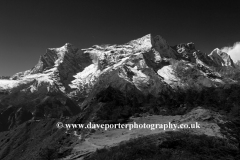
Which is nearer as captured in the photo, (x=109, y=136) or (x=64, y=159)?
(x=64, y=159)

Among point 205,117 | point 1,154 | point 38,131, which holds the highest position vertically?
point 205,117

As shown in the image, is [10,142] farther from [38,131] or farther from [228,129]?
[228,129]

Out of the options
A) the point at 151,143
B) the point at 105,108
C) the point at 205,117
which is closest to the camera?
the point at 151,143

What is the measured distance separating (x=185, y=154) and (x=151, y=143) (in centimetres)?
740

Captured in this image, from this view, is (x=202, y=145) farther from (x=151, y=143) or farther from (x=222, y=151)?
(x=151, y=143)

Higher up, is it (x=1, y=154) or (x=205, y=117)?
(x=205, y=117)

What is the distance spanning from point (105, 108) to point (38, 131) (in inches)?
2038

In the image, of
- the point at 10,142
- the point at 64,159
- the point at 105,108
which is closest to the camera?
the point at 64,159

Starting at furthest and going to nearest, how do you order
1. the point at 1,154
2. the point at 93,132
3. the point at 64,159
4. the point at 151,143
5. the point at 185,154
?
1. the point at 1,154
2. the point at 93,132
3. the point at 64,159
4. the point at 151,143
5. the point at 185,154

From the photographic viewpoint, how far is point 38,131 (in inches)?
5389

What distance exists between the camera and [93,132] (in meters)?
75.8

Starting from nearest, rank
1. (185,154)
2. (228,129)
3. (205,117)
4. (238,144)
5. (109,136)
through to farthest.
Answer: (185,154)
(238,144)
(228,129)
(205,117)
(109,136)

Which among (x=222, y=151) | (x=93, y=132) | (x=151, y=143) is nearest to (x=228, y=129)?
(x=222, y=151)

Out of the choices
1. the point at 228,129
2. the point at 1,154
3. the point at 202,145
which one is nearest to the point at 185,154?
the point at 202,145
